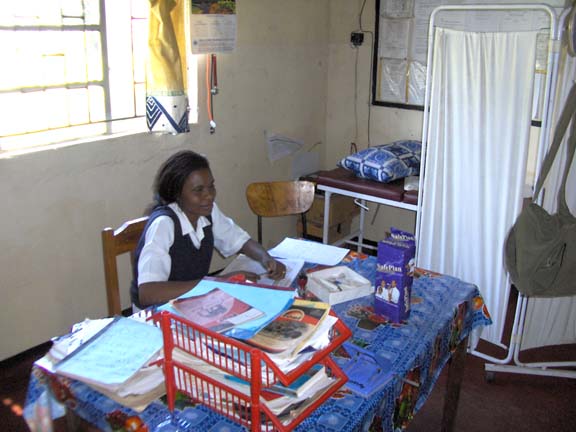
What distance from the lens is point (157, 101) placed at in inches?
119

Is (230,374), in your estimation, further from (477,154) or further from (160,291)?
(477,154)

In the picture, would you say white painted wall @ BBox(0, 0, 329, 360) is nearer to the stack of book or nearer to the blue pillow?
the blue pillow

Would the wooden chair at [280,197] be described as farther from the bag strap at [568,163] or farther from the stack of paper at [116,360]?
the stack of paper at [116,360]

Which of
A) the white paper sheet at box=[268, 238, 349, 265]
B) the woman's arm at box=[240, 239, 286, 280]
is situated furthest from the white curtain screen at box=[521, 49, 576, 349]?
the woman's arm at box=[240, 239, 286, 280]

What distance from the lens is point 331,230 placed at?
4.11 meters

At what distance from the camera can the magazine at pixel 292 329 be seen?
116 cm

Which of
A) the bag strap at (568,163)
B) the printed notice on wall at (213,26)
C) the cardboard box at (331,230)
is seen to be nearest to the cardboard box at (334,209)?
the cardboard box at (331,230)

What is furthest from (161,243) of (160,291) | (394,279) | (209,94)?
(209,94)

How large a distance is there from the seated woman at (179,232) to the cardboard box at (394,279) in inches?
16.5

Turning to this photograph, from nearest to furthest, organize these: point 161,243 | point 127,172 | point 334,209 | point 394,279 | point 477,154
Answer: point 394,279
point 161,243
point 477,154
point 127,172
point 334,209

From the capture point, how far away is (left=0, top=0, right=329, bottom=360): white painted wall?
2.67 metres

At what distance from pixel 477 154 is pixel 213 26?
1627 millimetres

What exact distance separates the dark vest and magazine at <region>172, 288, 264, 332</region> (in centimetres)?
63

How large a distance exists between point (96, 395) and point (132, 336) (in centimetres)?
17
